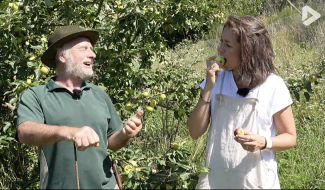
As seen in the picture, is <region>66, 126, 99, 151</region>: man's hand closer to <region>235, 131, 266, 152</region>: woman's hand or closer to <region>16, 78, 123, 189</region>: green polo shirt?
<region>16, 78, 123, 189</region>: green polo shirt

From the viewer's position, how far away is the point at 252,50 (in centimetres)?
228

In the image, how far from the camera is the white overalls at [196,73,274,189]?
2.13m

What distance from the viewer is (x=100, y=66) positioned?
12.0 ft

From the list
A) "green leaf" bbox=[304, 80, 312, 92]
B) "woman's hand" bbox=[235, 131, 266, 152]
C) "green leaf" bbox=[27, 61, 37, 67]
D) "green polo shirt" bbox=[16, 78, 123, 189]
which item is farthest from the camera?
"green leaf" bbox=[27, 61, 37, 67]

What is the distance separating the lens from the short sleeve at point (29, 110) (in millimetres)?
2051

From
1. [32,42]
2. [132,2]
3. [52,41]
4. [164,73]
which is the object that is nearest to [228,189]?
[52,41]

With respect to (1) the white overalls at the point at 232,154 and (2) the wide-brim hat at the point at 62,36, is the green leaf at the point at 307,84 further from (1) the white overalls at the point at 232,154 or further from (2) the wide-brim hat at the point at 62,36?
(2) the wide-brim hat at the point at 62,36

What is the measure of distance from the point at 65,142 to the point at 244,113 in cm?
83

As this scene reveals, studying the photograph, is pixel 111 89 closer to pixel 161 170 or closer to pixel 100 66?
pixel 100 66

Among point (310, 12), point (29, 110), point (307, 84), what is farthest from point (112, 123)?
point (310, 12)

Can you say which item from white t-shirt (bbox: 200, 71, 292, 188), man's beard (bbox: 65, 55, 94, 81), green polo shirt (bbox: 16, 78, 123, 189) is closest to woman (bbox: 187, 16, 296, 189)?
white t-shirt (bbox: 200, 71, 292, 188)

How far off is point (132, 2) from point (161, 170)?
3.61 ft

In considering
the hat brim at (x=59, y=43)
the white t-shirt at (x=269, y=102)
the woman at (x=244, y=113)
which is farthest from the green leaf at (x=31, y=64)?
the white t-shirt at (x=269, y=102)

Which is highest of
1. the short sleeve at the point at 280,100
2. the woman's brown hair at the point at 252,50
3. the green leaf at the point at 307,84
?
the woman's brown hair at the point at 252,50
